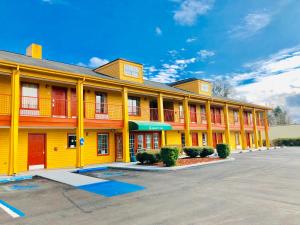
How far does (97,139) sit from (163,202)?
1265cm

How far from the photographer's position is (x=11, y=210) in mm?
6586

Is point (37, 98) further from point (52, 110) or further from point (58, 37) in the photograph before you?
point (58, 37)

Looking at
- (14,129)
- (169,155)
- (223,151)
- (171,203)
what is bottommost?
(171,203)

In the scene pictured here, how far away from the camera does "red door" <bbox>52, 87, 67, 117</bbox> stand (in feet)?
54.1

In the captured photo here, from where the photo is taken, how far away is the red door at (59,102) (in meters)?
16.5

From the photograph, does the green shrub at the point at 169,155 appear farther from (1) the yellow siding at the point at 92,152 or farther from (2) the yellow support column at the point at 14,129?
(2) the yellow support column at the point at 14,129

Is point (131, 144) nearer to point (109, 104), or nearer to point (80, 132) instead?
point (109, 104)

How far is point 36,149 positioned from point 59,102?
3.60 m

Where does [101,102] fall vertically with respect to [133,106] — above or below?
above

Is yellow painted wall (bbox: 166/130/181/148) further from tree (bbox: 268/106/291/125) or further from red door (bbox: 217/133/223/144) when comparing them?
tree (bbox: 268/106/291/125)

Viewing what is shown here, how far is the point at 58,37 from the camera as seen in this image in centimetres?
2848

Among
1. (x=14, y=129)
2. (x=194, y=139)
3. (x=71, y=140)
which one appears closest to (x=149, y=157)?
(x=71, y=140)

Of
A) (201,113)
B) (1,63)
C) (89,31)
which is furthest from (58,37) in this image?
(201,113)

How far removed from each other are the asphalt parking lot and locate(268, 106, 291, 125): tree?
298 feet
